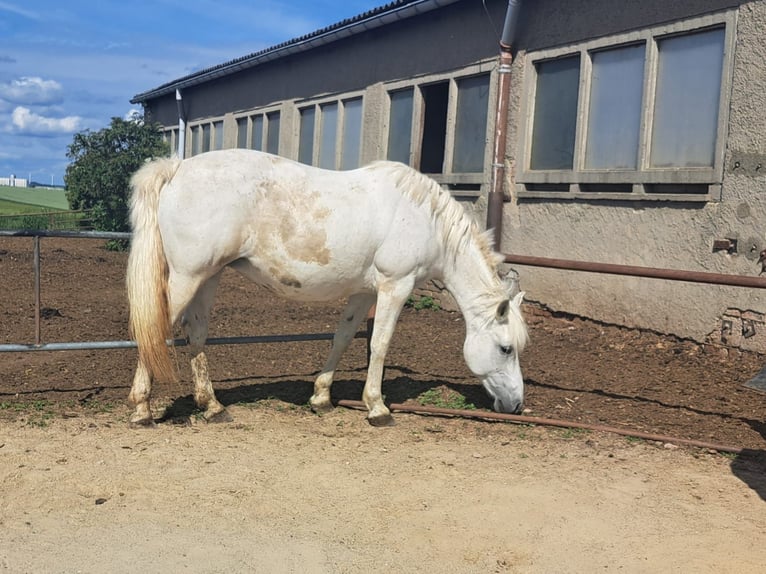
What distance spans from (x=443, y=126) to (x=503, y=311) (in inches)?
300

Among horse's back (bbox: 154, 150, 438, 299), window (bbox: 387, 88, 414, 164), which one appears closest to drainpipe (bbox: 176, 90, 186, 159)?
window (bbox: 387, 88, 414, 164)

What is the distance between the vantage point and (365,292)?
541cm

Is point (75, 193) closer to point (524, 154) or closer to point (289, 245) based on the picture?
point (524, 154)

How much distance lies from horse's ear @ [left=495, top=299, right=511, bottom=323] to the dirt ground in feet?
2.42

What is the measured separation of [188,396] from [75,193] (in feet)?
44.0

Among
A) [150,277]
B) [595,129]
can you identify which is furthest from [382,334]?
[595,129]

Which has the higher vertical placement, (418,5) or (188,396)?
(418,5)

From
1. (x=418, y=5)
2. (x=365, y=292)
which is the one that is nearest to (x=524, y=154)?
(x=418, y=5)

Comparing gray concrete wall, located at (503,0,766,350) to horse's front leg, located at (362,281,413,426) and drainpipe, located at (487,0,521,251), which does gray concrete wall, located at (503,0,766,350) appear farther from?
horse's front leg, located at (362,281,413,426)

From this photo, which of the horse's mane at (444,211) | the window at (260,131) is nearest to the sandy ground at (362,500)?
the horse's mane at (444,211)

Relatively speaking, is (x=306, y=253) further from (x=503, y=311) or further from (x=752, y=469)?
(x=752, y=469)

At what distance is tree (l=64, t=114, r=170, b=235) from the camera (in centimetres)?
1727

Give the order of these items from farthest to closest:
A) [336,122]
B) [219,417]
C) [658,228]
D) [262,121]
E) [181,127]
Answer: [181,127] → [262,121] → [336,122] → [658,228] → [219,417]

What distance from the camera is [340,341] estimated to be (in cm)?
569
